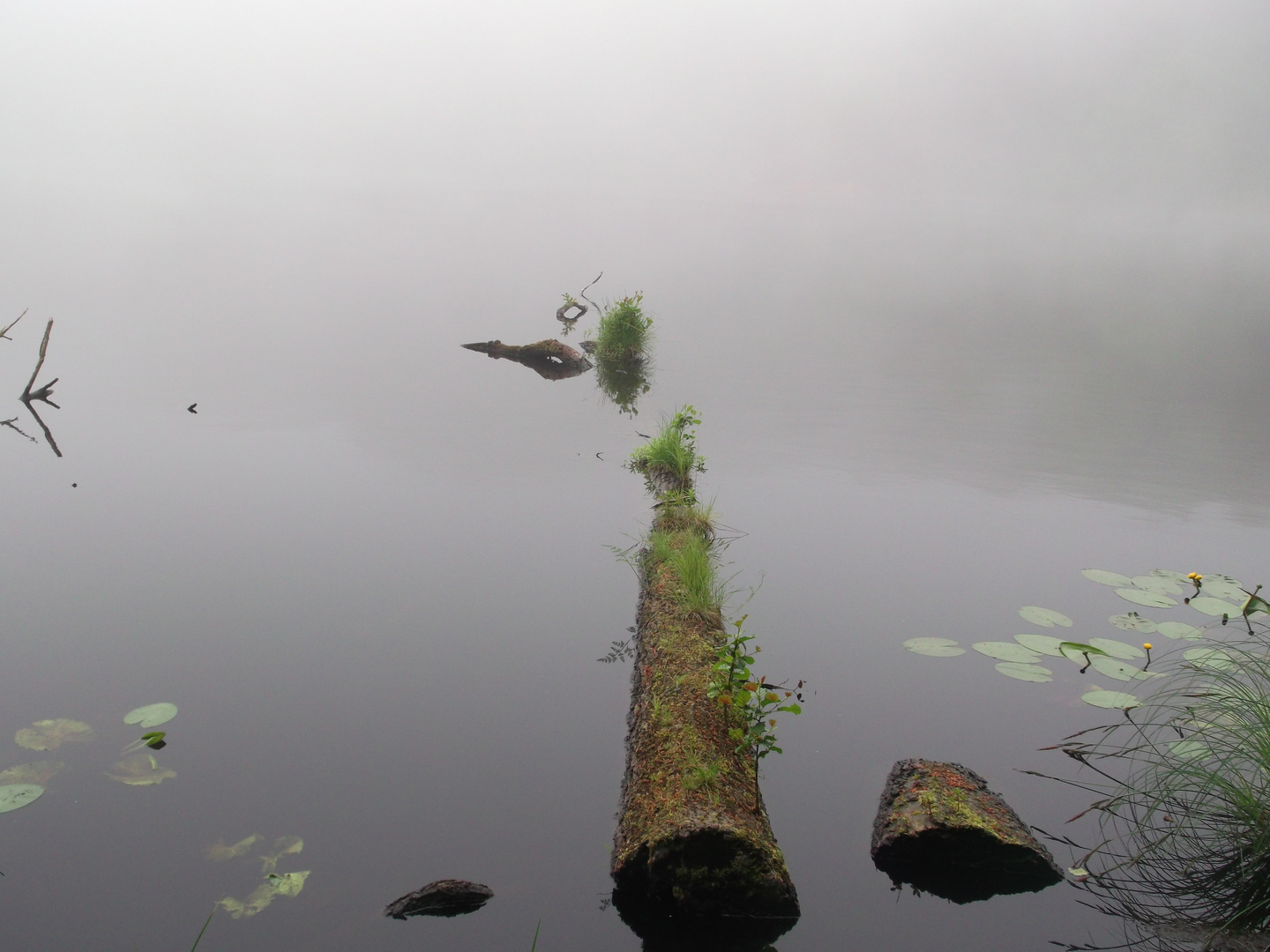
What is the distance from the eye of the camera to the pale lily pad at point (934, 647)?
3789 mm

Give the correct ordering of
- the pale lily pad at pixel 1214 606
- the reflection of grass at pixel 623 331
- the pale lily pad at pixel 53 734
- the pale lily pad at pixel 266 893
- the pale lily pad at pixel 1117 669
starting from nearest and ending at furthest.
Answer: the pale lily pad at pixel 266 893 → the pale lily pad at pixel 53 734 → the pale lily pad at pixel 1117 669 → the pale lily pad at pixel 1214 606 → the reflection of grass at pixel 623 331

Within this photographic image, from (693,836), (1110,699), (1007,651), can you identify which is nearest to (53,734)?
(693,836)

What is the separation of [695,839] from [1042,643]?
7.91 feet

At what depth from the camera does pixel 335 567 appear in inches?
183

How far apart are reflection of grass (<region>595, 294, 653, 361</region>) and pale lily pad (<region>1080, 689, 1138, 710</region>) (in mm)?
11046

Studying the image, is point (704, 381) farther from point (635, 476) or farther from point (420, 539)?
point (420, 539)

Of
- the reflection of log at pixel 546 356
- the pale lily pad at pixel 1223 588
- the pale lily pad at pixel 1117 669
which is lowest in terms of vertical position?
the pale lily pad at pixel 1117 669

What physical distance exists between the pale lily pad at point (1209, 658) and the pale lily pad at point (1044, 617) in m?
0.53

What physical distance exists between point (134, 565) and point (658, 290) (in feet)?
93.8

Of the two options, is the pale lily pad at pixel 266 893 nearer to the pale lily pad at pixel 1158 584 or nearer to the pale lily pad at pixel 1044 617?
the pale lily pad at pixel 1044 617

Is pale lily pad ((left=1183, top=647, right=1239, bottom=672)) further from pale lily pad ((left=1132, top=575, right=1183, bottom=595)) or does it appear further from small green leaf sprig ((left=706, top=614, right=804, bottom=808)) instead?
small green leaf sprig ((left=706, top=614, right=804, bottom=808))

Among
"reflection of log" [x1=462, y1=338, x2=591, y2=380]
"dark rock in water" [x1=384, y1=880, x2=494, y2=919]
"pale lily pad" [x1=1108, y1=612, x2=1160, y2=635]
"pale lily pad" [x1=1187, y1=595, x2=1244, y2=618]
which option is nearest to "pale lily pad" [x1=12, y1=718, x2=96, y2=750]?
"dark rock in water" [x1=384, y1=880, x2=494, y2=919]

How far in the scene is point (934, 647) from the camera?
384 cm

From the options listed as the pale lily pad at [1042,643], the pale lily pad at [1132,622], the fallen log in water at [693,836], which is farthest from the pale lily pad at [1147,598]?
the fallen log in water at [693,836]
